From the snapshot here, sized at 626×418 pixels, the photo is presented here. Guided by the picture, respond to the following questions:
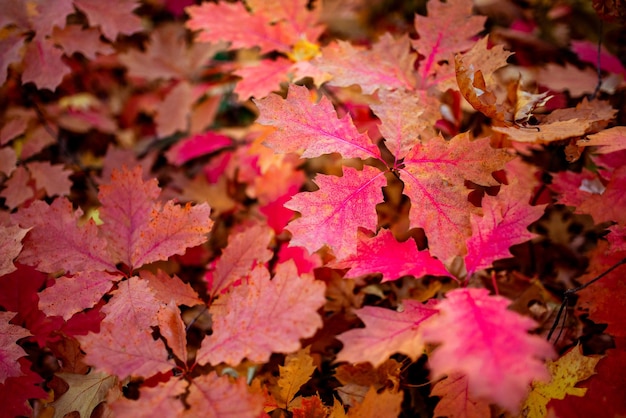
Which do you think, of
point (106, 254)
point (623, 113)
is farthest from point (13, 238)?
point (623, 113)

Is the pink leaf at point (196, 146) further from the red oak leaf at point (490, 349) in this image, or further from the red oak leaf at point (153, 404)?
the red oak leaf at point (490, 349)

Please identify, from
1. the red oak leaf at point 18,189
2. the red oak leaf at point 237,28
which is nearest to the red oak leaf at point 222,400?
the red oak leaf at point 18,189

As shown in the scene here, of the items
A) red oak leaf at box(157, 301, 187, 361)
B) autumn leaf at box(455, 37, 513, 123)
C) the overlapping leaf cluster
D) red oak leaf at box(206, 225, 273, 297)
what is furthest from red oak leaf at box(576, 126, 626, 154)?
red oak leaf at box(157, 301, 187, 361)

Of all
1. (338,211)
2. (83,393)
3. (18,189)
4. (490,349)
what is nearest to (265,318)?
(338,211)

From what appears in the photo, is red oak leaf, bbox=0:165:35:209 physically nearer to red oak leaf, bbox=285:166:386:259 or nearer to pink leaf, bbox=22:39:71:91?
pink leaf, bbox=22:39:71:91

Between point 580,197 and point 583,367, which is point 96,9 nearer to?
point 580,197

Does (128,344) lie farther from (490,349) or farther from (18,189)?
(18,189)
